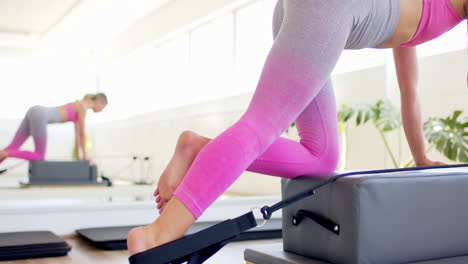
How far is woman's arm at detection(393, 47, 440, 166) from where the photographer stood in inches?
67.0

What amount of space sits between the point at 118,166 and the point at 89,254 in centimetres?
116

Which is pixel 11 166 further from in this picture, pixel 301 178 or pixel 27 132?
pixel 301 178

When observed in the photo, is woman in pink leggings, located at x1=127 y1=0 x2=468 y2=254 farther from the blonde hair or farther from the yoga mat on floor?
the blonde hair

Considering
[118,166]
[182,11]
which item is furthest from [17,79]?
[182,11]

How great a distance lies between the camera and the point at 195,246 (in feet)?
3.86

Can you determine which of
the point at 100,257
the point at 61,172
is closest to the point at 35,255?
the point at 100,257

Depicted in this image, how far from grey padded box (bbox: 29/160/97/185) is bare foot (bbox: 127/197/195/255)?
2034 millimetres

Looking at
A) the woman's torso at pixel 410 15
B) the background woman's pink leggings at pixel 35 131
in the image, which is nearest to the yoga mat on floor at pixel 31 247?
the background woman's pink leggings at pixel 35 131

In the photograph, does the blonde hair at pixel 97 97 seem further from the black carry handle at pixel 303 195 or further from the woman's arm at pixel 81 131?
the black carry handle at pixel 303 195

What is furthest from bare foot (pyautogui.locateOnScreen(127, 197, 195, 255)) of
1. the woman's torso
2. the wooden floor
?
the wooden floor

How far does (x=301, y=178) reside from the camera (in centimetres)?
160

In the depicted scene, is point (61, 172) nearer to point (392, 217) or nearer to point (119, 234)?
point (119, 234)

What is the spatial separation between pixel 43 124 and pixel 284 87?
7.02ft

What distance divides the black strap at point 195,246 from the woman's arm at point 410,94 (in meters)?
0.74
